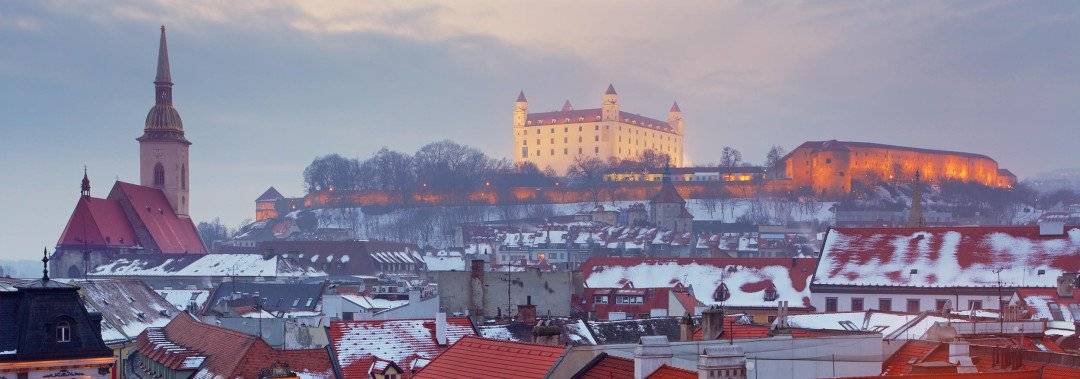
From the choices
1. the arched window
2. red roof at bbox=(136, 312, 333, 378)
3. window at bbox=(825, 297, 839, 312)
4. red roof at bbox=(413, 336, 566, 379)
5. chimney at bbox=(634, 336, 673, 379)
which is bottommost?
window at bbox=(825, 297, 839, 312)

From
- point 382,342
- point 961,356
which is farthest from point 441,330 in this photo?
point 961,356

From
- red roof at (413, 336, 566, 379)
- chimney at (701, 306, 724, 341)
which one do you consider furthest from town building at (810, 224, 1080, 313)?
red roof at (413, 336, 566, 379)

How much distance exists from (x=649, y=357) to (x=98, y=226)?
4671 inches

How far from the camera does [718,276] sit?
7669 centimetres

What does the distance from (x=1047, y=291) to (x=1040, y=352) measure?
34.2 m

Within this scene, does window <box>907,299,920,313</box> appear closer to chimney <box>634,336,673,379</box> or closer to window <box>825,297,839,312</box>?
window <box>825,297,839,312</box>

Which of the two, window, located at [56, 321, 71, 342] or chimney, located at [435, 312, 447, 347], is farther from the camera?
chimney, located at [435, 312, 447, 347]

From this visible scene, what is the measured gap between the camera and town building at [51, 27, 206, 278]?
131750 mm

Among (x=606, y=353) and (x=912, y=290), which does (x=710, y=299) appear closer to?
(x=912, y=290)

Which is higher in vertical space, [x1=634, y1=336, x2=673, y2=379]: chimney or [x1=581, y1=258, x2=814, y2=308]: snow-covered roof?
[x1=634, y1=336, x2=673, y2=379]: chimney

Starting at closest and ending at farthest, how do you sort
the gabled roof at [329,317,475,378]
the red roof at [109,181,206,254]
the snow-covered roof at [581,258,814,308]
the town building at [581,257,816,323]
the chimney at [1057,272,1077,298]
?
the gabled roof at [329,317,475,378] → the chimney at [1057,272,1077,298] → the town building at [581,257,816,323] → the snow-covered roof at [581,258,814,308] → the red roof at [109,181,206,254]

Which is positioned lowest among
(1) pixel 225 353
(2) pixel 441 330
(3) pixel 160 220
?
(1) pixel 225 353

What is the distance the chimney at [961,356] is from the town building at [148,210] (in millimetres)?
112620

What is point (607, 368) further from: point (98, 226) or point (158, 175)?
point (158, 175)
